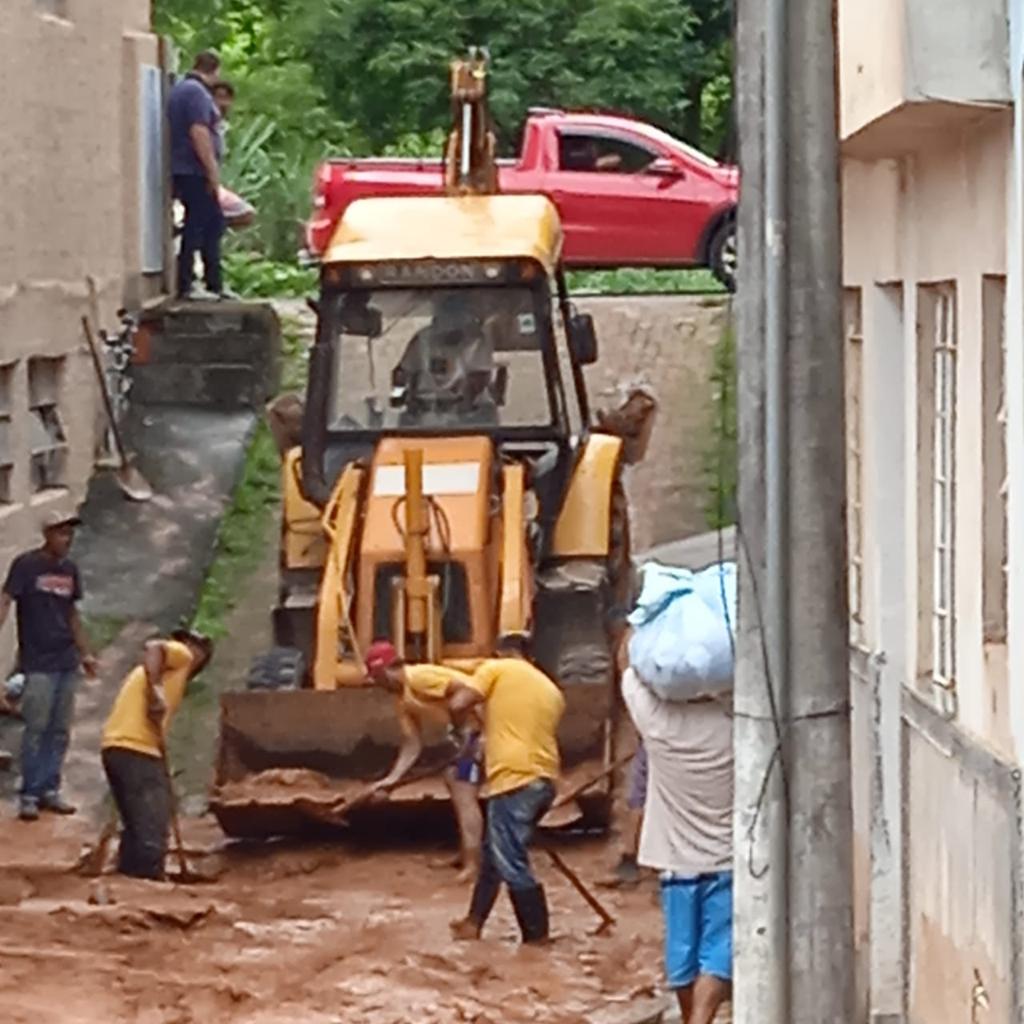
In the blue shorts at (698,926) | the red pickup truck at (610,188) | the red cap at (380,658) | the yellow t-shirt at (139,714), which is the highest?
the red pickup truck at (610,188)

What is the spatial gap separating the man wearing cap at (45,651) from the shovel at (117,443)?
20.2 feet

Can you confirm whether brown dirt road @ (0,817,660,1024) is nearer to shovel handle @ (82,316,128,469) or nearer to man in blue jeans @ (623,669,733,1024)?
man in blue jeans @ (623,669,733,1024)

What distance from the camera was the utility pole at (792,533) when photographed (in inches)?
307

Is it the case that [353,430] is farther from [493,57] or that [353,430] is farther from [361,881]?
[493,57]

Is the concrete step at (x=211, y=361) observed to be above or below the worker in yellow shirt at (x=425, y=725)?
above

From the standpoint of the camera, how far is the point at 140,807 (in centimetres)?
1479

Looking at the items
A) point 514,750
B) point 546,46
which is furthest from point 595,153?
point 514,750

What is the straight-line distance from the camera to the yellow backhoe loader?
15516 mm

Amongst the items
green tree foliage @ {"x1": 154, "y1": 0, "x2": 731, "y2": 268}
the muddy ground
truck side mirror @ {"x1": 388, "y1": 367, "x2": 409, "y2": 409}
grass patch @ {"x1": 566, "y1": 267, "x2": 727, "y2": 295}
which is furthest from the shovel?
green tree foliage @ {"x1": 154, "y1": 0, "x2": 731, "y2": 268}

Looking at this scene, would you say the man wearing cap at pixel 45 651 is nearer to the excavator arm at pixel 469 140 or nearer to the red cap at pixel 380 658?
the red cap at pixel 380 658

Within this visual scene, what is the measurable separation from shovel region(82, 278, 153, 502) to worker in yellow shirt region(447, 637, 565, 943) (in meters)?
10.4

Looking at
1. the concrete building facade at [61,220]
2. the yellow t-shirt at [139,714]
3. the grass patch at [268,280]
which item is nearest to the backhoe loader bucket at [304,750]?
the yellow t-shirt at [139,714]

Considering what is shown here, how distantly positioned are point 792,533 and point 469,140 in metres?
11.7

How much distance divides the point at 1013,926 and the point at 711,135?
31972 millimetres
